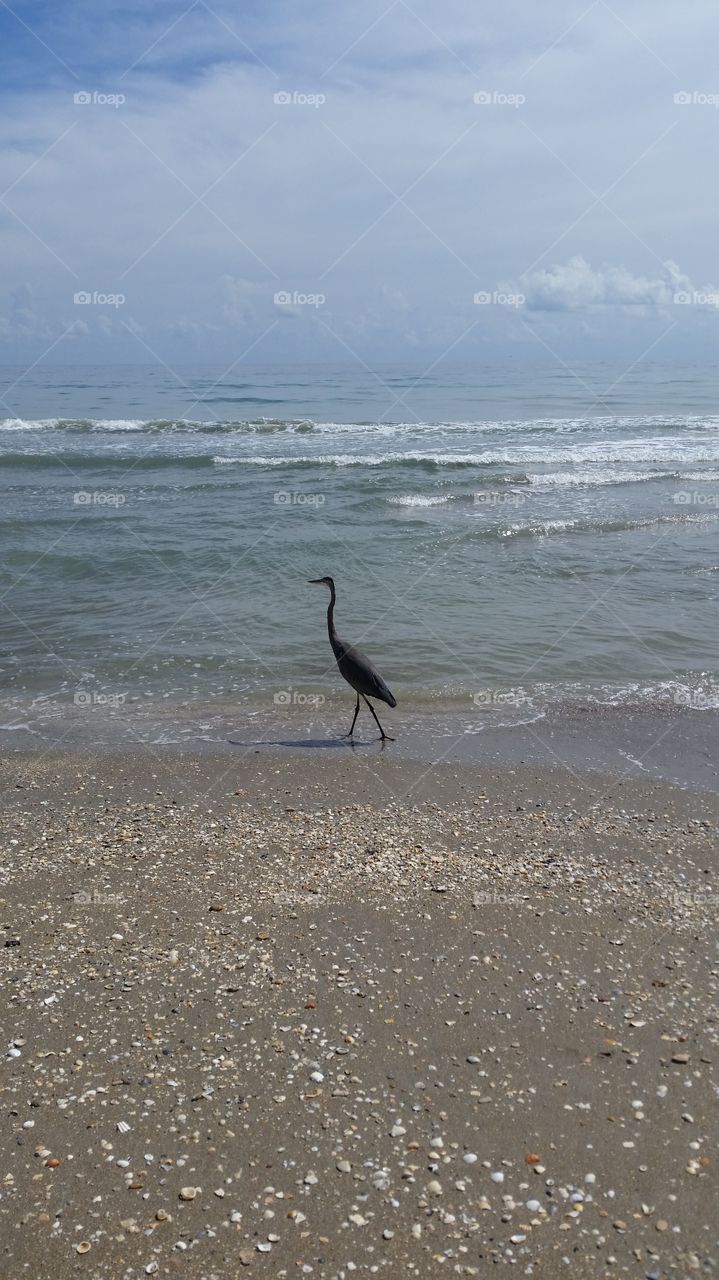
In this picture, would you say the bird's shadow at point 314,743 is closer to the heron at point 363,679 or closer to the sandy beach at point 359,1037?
the heron at point 363,679

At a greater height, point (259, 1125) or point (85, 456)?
point (85, 456)

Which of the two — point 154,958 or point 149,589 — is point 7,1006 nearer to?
point 154,958

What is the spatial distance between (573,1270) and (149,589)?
14.5 m

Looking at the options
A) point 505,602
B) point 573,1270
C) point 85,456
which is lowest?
point 573,1270

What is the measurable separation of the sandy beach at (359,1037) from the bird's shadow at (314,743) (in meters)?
1.65

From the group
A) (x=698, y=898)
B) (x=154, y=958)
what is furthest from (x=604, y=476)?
(x=154, y=958)

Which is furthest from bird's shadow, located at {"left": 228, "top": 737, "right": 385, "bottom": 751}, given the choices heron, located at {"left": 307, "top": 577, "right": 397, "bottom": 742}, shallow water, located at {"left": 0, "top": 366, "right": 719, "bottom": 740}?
shallow water, located at {"left": 0, "top": 366, "right": 719, "bottom": 740}

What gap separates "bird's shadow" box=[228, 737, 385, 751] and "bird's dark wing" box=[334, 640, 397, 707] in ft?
1.84

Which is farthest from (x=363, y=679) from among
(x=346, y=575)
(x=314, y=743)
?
(x=346, y=575)

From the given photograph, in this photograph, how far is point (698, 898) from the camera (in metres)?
7.08

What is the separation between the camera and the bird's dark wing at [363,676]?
35.3ft

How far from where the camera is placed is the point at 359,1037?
18.4ft

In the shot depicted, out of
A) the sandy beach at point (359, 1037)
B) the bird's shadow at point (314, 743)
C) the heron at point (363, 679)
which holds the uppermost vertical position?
the heron at point (363, 679)

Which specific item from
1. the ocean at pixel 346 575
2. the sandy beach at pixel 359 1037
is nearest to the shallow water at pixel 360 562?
the ocean at pixel 346 575
